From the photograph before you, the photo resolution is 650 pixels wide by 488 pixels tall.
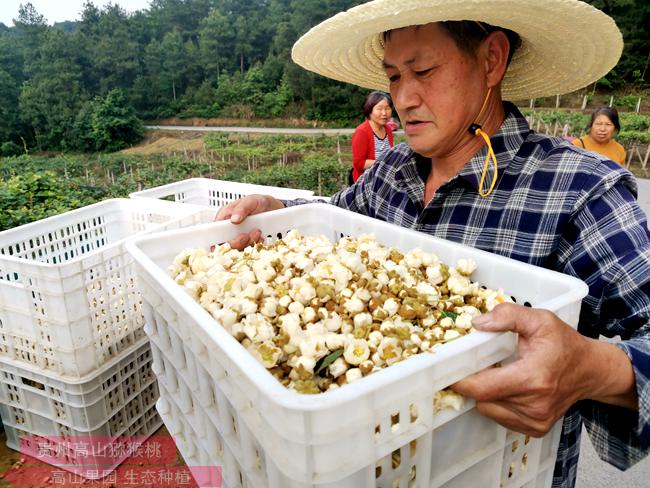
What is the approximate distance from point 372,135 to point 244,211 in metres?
2.86

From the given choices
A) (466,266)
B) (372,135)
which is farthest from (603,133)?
(466,266)

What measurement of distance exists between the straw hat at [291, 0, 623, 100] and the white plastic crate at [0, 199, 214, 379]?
0.92 m

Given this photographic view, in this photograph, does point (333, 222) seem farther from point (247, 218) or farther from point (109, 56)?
point (109, 56)

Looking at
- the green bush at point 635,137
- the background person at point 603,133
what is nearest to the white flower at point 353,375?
the background person at point 603,133

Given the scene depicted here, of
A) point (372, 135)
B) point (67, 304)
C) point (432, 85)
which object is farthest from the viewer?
point (372, 135)

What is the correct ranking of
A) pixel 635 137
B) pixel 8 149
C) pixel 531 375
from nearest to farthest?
pixel 531 375 → pixel 635 137 → pixel 8 149

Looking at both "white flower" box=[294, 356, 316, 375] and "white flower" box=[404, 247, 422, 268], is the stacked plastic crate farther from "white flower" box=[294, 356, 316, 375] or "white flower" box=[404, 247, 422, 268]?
"white flower" box=[294, 356, 316, 375]

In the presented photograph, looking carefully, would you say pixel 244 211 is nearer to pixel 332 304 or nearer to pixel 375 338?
pixel 332 304

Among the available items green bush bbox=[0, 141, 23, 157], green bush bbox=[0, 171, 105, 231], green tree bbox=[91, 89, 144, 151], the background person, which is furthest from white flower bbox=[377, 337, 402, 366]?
green bush bbox=[0, 141, 23, 157]

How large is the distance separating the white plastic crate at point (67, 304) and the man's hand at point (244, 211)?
20.0 inches

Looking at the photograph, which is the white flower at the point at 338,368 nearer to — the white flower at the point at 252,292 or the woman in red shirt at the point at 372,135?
the white flower at the point at 252,292

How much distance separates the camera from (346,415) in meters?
0.47

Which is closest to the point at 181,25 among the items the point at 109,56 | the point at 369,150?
the point at 109,56

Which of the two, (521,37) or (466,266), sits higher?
(521,37)
